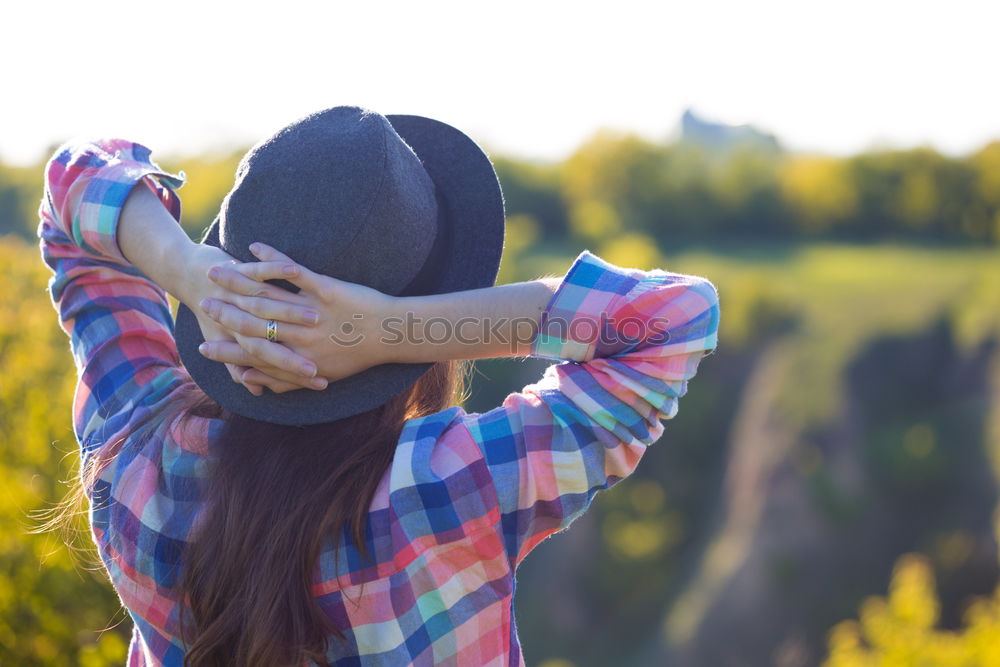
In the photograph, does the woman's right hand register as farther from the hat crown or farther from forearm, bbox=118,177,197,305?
forearm, bbox=118,177,197,305

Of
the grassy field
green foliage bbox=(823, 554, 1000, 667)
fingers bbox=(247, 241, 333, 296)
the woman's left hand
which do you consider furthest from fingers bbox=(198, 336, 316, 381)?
green foliage bbox=(823, 554, 1000, 667)

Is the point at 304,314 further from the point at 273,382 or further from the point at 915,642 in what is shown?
the point at 915,642

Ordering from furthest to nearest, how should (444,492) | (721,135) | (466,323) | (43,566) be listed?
(721,135), (43,566), (466,323), (444,492)

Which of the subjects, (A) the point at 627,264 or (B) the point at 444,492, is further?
(A) the point at 627,264

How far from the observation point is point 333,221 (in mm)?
Answer: 1375

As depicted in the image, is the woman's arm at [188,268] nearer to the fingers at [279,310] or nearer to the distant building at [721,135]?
the fingers at [279,310]

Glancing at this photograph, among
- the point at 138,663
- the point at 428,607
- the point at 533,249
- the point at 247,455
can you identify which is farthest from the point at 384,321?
the point at 533,249

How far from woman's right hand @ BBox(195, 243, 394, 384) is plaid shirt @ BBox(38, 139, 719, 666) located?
15 cm

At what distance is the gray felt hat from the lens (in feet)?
4.52

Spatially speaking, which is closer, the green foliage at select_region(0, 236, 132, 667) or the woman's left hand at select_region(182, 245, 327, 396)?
the woman's left hand at select_region(182, 245, 327, 396)

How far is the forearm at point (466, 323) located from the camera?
140 centimetres

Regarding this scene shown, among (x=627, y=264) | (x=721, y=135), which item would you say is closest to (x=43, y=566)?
(x=627, y=264)

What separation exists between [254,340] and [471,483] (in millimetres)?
405

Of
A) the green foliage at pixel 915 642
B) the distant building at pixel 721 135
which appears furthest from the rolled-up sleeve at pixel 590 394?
the distant building at pixel 721 135
